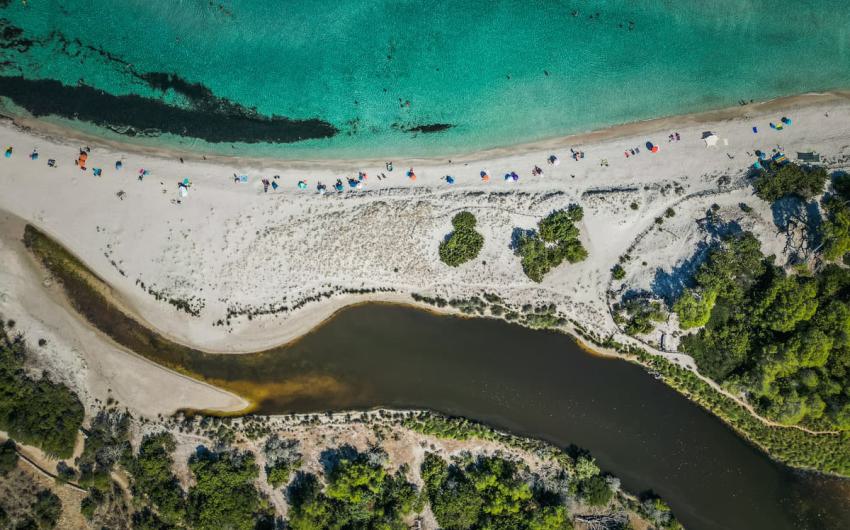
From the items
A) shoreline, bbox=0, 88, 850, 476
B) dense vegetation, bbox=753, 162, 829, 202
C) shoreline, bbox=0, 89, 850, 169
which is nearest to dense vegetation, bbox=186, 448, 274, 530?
shoreline, bbox=0, 88, 850, 476

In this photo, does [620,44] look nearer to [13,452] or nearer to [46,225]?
[46,225]

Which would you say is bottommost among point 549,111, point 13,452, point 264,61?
point 13,452

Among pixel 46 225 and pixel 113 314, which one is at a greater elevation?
pixel 46 225

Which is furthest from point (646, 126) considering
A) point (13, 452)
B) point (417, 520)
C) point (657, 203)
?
point (13, 452)

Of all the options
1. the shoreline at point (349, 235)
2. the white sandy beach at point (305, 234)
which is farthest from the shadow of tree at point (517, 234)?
the white sandy beach at point (305, 234)

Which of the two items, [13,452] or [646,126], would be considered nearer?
[13,452]

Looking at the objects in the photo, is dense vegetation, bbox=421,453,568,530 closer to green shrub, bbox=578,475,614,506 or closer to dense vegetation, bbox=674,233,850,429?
green shrub, bbox=578,475,614,506

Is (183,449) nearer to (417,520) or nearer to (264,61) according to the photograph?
(417,520)
